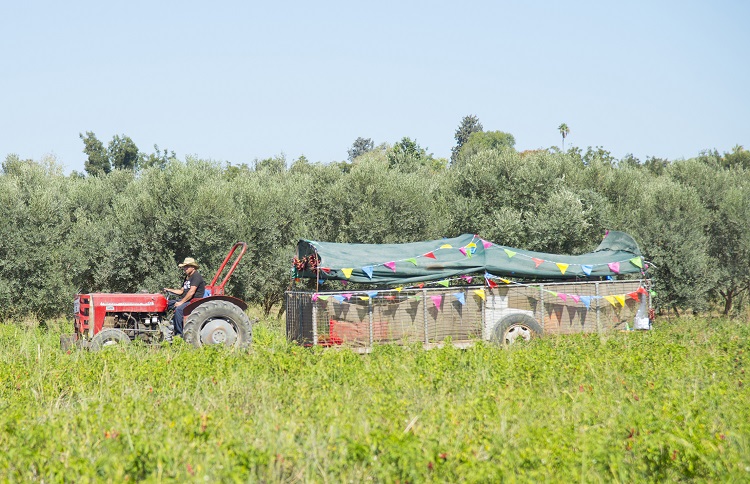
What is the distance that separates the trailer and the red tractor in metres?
1.01

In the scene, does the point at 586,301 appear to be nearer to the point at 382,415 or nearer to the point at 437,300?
the point at 437,300

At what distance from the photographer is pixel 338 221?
22.9 m

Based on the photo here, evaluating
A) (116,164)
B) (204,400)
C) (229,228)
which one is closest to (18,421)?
(204,400)

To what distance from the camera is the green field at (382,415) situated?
5.47m

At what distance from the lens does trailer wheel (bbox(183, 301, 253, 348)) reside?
521 inches

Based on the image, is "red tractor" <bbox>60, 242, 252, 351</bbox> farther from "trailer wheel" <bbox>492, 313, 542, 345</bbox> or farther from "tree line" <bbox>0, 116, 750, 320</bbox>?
"tree line" <bbox>0, 116, 750, 320</bbox>

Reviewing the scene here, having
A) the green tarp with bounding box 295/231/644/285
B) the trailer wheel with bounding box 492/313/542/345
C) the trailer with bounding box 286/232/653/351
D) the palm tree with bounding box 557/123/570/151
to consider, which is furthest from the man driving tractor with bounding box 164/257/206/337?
the palm tree with bounding box 557/123/570/151

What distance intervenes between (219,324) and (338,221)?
979 centimetres

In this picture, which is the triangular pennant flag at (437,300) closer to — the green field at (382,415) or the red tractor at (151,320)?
the green field at (382,415)

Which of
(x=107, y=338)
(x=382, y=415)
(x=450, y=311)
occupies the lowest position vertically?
(x=107, y=338)

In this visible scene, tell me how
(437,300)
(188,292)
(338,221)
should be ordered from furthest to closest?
(338,221) < (188,292) < (437,300)

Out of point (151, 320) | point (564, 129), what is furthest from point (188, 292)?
point (564, 129)

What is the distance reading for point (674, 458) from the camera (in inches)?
225

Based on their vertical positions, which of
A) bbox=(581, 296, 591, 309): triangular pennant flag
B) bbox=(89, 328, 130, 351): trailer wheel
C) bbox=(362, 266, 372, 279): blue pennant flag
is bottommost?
bbox=(89, 328, 130, 351): trailer wheel
